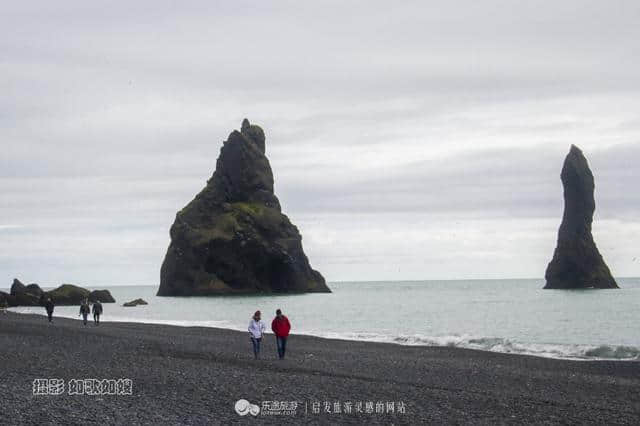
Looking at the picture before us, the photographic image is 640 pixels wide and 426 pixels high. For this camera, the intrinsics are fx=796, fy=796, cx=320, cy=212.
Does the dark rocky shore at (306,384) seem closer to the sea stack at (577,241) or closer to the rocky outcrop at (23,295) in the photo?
the rocky outcrop at (23,295)

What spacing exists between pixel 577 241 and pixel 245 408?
182 m

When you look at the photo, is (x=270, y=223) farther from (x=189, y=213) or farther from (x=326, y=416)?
(x=326, y=416)

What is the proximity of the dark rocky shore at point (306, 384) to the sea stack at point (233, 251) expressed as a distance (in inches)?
4739

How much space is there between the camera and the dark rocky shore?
58.4 ft

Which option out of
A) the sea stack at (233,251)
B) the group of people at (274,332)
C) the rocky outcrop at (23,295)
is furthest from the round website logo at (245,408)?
the sea stack at (233,251)

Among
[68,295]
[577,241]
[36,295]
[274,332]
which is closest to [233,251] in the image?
[68,295]

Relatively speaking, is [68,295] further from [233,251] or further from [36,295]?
[233,251]

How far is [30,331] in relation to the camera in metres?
45.9

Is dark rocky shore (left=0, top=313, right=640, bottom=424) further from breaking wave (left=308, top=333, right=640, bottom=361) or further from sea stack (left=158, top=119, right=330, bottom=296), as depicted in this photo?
sea stack (left=158, top=119, right=330, bottom=296)

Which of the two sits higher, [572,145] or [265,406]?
[572,145]

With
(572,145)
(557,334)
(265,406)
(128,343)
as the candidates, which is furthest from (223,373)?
(572,145)

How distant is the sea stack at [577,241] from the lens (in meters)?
186

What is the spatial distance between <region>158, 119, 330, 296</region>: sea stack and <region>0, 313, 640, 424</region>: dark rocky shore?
395 ft

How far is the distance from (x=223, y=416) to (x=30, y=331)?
105ft
